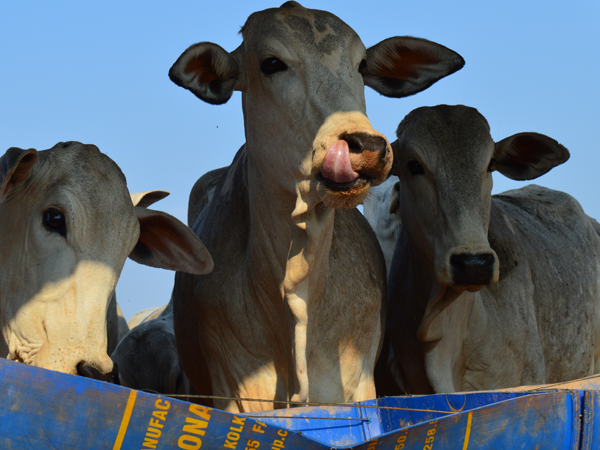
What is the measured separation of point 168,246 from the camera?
4402 millimetres

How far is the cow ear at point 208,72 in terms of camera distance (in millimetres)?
4160

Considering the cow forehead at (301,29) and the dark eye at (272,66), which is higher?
the cow forehead at (301,29)

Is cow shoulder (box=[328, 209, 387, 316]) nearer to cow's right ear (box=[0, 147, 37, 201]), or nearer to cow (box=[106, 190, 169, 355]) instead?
cow (box=[106, 190, 169, 355])

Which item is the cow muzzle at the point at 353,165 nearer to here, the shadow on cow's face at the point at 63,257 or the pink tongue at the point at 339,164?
the pink tongue at the point at 339,164

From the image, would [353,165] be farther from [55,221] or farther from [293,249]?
[55,221]

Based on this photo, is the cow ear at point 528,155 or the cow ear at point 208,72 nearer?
the cow ear at point 208,72

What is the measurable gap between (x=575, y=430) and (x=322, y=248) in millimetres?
1486

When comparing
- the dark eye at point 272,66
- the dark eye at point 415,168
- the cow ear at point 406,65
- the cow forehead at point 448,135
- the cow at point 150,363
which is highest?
the cow ear at point 406,65

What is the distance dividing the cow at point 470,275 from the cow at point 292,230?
20.5 inches

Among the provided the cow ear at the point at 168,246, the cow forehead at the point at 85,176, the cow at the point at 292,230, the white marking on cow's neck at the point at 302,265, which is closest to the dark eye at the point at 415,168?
the cow at the point at 292,230

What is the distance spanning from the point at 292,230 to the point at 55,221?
3.67 feet

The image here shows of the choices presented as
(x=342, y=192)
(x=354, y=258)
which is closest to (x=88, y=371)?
(x=342, y=192)

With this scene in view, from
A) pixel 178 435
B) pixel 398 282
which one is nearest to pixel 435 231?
pixel 398 282

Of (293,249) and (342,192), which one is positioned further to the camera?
(293,249)
